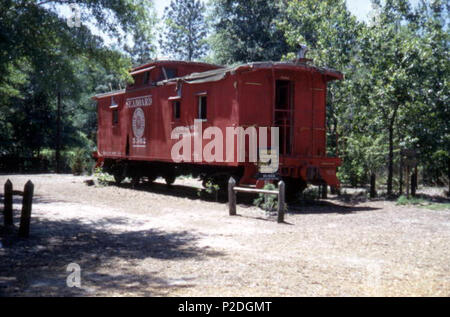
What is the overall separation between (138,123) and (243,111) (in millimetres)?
5761

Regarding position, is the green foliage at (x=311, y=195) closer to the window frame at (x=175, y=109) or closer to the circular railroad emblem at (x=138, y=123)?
the window frame at (x=175, y=109)

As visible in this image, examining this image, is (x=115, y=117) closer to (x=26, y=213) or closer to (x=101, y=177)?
(x=101, y=177)

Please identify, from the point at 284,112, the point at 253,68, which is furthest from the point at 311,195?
the point at 253,68

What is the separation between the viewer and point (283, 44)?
100 feet

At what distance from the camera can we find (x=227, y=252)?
6.83 m

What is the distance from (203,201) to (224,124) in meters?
2.42

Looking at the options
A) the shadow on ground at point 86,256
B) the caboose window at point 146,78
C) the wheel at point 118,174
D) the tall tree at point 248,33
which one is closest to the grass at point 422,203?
the shadow on ground at point 86,256

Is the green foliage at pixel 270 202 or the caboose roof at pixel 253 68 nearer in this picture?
the green foliage at pixel 270 202

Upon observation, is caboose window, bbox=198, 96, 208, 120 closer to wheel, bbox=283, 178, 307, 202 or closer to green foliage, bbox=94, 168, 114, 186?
wheel, bbox=283, 178, 307, 202

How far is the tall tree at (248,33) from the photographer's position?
1200 inches

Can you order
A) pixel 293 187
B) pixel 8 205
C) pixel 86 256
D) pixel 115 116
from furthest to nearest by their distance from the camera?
pixel 115 116, pixel 293 187, pixel 8 205, pixel 86 256

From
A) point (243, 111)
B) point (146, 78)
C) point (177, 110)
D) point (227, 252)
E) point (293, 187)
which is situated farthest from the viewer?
point (146, 78)

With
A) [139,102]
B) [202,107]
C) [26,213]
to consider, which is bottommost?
[26,213]

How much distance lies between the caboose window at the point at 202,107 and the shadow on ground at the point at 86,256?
16.1 ft
